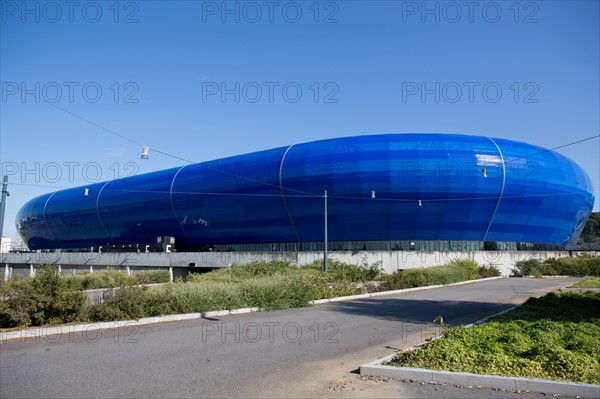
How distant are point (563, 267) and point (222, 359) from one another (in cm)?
4407

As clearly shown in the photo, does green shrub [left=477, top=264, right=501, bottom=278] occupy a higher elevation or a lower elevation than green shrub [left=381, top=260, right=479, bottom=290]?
lower

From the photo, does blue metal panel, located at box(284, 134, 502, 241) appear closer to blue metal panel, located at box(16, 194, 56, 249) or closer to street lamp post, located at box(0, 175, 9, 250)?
street lamp post, located at box(0, 175, 9, 250)

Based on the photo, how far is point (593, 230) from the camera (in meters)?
149

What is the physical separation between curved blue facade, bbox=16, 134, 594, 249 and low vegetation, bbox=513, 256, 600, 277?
29.2 ft

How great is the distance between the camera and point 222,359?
8211mm

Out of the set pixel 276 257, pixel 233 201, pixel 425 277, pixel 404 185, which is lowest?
pixel 425 277

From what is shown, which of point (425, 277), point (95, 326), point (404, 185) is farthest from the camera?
point (404, 185)

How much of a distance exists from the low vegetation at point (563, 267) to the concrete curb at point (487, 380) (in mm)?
40231

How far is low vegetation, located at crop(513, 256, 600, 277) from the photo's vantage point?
42.4 m

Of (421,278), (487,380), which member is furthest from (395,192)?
(487,380)

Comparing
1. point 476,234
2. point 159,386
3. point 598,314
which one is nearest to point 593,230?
point 476,234

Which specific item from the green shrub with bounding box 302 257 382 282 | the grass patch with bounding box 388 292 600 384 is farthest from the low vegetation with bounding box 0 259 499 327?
the grass patch with bounding box 388 292 600 384

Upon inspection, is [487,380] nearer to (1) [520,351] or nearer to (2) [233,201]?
(1) [520,351]

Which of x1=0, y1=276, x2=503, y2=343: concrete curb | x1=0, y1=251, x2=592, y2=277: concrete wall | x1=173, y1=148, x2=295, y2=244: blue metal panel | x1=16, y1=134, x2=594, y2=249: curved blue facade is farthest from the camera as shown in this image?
x1=173, y1=148, x2=295, y2=244: blue metal panel
